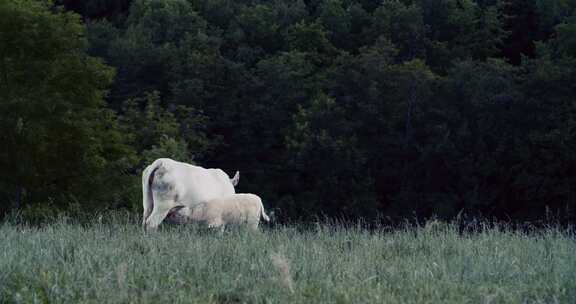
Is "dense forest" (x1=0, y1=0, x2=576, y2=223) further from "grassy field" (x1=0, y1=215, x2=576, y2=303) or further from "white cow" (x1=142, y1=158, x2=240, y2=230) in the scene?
"grassy field" (x1=0, y1=215, x2=576, y2=303)

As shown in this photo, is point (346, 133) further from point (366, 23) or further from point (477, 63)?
point (366, 23)

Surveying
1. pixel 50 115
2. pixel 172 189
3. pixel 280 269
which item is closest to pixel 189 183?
pixel 172 189

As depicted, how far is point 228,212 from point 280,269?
4423 mm

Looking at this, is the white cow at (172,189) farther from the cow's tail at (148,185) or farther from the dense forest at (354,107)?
the dense forest at (354,107)

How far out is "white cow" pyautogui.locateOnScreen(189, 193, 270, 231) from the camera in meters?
10.5

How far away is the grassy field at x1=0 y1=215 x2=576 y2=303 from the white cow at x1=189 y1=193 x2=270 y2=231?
1604 mm

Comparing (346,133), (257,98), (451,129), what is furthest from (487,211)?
(257,98)

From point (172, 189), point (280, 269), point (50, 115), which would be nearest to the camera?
point (280, 269)

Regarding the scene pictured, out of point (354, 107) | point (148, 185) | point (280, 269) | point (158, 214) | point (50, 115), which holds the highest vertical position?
point (280, 269)

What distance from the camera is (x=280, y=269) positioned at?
6.23 meters

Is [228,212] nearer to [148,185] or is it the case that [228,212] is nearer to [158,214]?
[158,214]

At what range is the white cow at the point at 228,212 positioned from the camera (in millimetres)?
10469

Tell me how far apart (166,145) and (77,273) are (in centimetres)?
3546

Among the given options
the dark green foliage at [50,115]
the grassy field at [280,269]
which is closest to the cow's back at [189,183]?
the grassy field at [280,269]
